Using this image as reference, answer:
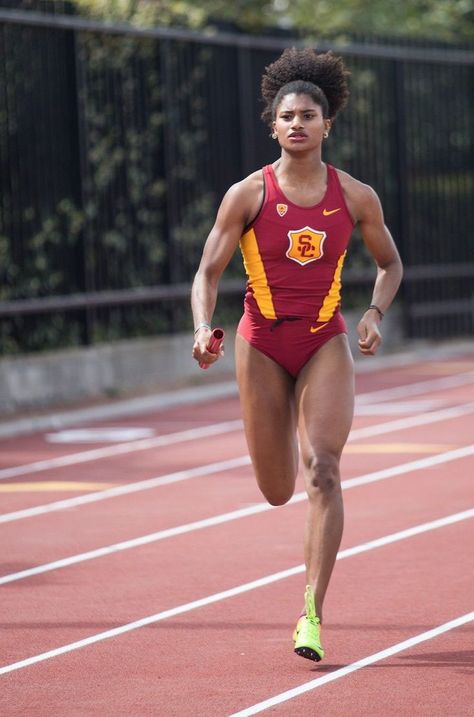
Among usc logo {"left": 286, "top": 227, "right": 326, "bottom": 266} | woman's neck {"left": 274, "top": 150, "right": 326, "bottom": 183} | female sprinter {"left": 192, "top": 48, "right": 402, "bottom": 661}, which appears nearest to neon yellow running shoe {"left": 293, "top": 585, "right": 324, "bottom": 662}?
female sprinter {"left": 192, "top": 48, "right": 402, "bottom": 661}

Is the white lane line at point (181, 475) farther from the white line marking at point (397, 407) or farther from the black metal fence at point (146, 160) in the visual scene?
the black metal fence at point (146, 160)

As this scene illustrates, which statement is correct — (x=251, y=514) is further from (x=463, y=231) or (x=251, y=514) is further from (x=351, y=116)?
(x=463, y=231)

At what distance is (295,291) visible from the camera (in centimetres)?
693

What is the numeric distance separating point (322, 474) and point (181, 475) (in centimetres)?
551

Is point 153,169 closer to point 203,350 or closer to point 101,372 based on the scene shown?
point 101,372

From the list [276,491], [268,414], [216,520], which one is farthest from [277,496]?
[216,520]

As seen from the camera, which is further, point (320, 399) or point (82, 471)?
point (82, 471)

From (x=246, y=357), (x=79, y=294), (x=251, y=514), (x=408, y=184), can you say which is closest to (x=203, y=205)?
(x=79, y=294)

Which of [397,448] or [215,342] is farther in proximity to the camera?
[397,448]

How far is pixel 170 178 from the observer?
18.8 metres

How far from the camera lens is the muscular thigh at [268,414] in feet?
22.8

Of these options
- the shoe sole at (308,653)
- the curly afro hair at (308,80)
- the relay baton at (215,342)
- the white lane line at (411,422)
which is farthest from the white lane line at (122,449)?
the shoe sole at (308,653)

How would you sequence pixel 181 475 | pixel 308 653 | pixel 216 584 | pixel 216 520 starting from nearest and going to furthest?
pixel 308 653 < pixel 216 584 < pixel 216 520 < pixel 181 475

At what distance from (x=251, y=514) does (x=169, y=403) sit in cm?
657
